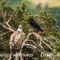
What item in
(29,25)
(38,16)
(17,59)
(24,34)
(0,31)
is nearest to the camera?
(17,59)

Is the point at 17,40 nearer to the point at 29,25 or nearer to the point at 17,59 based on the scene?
the point at 17,59

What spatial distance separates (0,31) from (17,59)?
559 millimetres

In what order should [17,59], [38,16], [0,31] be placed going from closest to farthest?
1. [17,59]
2. [0,31]
3. [38,16]

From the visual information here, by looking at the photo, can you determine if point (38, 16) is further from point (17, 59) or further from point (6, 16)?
point (17, 59)

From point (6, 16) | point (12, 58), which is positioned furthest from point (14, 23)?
point (12, 58)

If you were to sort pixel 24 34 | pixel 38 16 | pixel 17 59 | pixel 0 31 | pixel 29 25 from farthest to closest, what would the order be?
1. pixel 38 16
2. pixel 29 25
3. pixel 0 31
4. pixel 24 34
5. pixel 17 59

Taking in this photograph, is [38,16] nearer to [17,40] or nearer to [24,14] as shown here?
[24,14]

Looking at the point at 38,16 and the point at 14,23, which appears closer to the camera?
the point at 14,23

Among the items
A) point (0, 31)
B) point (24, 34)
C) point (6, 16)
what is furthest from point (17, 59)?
point (6, 16)

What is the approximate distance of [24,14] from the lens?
12.4ft

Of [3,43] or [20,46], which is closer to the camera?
[20,46]

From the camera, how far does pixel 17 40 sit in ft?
10.1

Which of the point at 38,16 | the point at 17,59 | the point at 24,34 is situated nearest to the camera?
the point at 17,59

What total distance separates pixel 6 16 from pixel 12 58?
2.73 ft
